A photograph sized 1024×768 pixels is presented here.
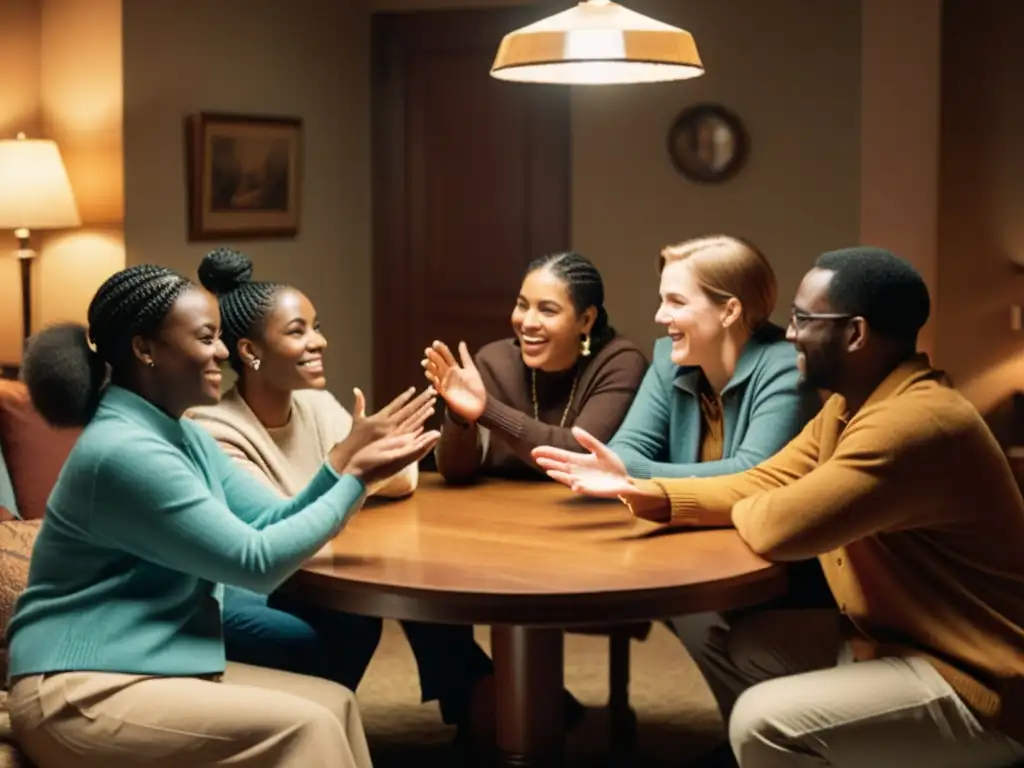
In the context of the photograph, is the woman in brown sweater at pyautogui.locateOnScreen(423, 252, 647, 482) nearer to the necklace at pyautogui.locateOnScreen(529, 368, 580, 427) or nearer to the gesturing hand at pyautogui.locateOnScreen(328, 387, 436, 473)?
the necklace at pyautogui.locateOnScreen(529, 368, 580, 427)

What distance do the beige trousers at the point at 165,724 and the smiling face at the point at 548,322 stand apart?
1.42 meters

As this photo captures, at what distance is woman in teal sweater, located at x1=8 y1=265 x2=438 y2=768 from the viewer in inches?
96.2

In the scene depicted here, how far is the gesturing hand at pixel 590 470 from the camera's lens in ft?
9.97

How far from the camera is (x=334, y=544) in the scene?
9.76ft

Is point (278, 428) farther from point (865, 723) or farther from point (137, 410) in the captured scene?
point (865, 723)

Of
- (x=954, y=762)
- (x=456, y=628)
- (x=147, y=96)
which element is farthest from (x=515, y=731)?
(x=147, y=96)

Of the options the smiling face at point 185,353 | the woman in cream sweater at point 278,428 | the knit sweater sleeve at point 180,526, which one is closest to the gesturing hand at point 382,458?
the knit sweater sleeve at point 180,526

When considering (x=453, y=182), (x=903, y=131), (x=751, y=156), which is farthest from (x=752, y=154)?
(x=453, y=182)

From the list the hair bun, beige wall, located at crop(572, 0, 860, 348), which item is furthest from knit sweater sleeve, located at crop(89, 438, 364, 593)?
beige wall, located at crop(572, 0, 860, 348)

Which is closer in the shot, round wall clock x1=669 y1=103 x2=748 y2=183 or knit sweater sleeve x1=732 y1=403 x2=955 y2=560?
knit sweater sleeve x1=732 y1=403 x2=955 y2=560

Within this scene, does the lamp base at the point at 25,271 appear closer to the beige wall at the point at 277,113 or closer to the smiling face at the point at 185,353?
the beige wall at the point at 277,113

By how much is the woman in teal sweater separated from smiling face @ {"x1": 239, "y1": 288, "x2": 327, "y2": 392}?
61cm

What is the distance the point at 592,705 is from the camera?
4344mm

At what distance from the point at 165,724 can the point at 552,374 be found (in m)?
1.58
